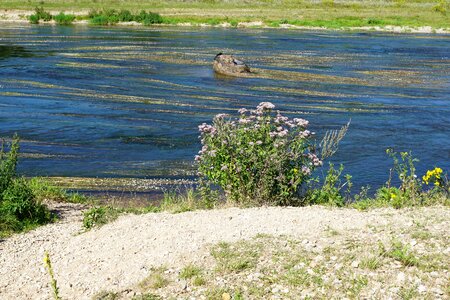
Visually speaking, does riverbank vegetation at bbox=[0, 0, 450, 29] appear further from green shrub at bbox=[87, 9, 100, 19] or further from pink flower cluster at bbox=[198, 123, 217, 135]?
pink flower cluster at bbox=[198, 123, 217, 135]

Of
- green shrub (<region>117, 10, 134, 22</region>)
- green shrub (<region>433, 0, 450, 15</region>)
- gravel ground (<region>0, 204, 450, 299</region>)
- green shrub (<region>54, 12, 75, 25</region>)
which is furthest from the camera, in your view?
green shrub (<region>433, 0, 450, 15</region>)

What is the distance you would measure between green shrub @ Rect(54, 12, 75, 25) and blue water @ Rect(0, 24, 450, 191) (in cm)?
1334

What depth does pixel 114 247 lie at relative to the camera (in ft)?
27.2

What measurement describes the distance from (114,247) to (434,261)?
3853mm

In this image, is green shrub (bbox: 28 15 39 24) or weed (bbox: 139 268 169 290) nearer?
weed (bbox: 139 268 169 290)

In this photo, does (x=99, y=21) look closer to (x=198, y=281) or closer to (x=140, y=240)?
(x=140, y=240)

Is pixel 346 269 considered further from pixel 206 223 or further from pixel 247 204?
pixel 247 204

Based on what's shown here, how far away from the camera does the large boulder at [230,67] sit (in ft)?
104

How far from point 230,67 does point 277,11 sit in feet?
154

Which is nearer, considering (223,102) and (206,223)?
(206,223)

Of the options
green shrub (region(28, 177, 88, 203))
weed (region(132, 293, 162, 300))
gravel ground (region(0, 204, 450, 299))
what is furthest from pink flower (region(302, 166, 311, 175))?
green shrub (region(28, 177, 88, 203))

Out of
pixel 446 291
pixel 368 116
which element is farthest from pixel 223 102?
pixel 446 291

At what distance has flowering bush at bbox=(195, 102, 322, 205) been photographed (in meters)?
9.87

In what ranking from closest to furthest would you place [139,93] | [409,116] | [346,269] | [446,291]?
1. [446,291]
2. [346,269]
3. [409,116]
4. [139,93]
